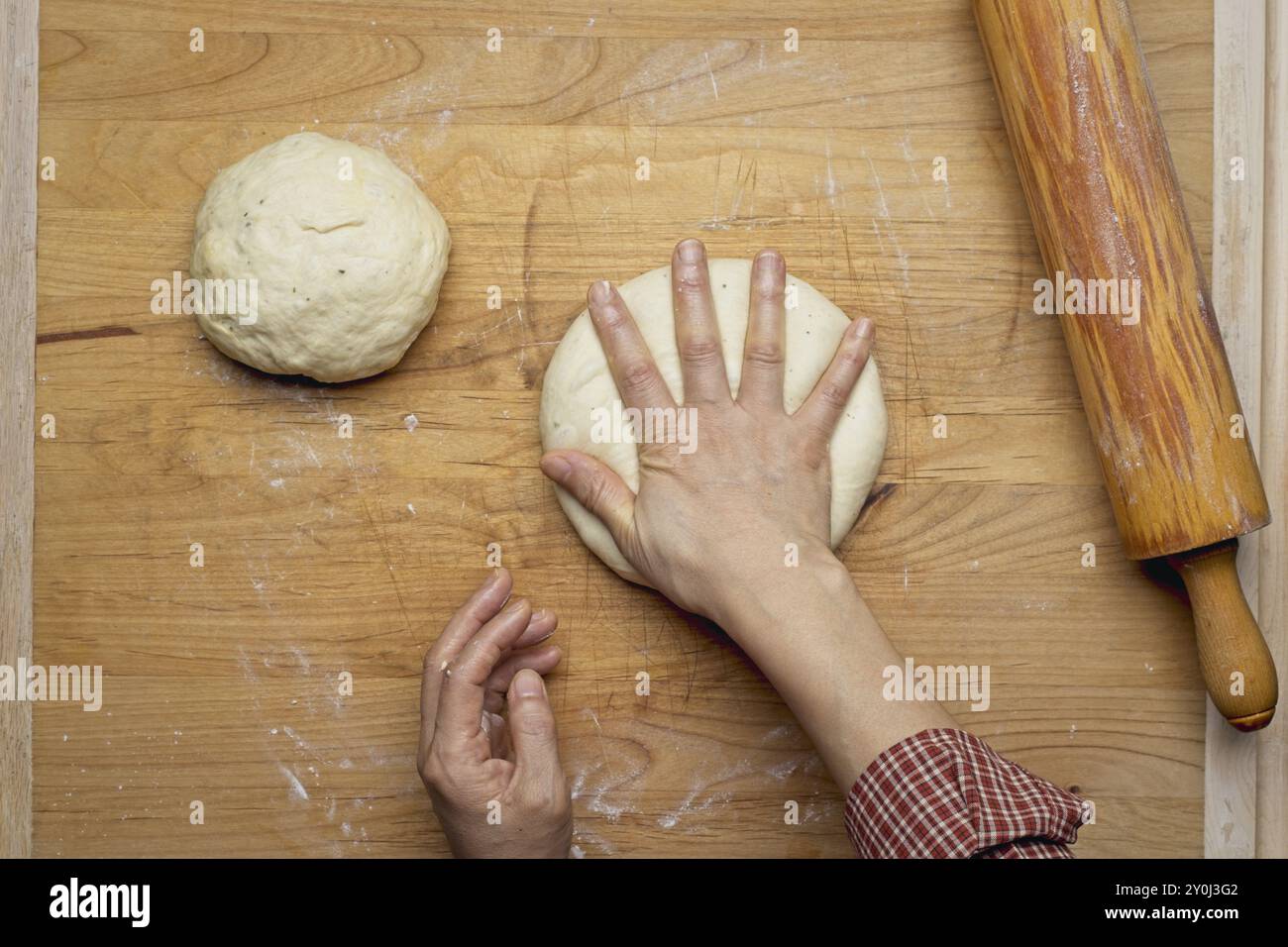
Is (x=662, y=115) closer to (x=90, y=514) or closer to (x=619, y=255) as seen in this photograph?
(x=619, y=255)

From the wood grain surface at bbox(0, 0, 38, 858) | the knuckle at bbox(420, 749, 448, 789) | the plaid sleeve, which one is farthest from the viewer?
the wood grain surface at bbox(0, 0, 38, 858)

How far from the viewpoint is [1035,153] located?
1199mm

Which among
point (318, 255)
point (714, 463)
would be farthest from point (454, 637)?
point (318, 255)

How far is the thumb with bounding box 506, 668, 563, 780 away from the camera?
45.1 inches

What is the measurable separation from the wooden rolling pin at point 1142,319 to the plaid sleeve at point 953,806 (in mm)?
357

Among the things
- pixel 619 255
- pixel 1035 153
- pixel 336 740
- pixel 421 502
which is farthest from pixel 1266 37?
pixel 336 740

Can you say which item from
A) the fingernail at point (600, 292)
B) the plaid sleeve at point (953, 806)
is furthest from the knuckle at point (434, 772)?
the fingernail at point (600, 292)

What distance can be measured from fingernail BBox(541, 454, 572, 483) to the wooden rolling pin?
679 millimetres

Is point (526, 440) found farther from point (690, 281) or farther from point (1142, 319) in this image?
point (1142, 319)

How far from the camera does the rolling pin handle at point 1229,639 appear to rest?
1.17 m

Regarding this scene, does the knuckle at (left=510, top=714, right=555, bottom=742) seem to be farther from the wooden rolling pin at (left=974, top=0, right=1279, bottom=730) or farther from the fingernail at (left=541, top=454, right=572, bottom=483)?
the wooden rolling pin at (left=974, top=0, right=1279, bottom=730)

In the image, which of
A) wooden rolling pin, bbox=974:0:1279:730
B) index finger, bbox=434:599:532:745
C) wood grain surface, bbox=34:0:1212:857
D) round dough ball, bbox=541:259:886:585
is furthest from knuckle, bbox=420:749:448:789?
wooden rolling pin, bbox=974:0:1279:730

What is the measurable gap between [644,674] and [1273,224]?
1050 mm

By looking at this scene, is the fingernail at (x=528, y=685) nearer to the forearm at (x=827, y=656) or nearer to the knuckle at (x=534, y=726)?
Result: the knuckle at (x=534, y=726)
